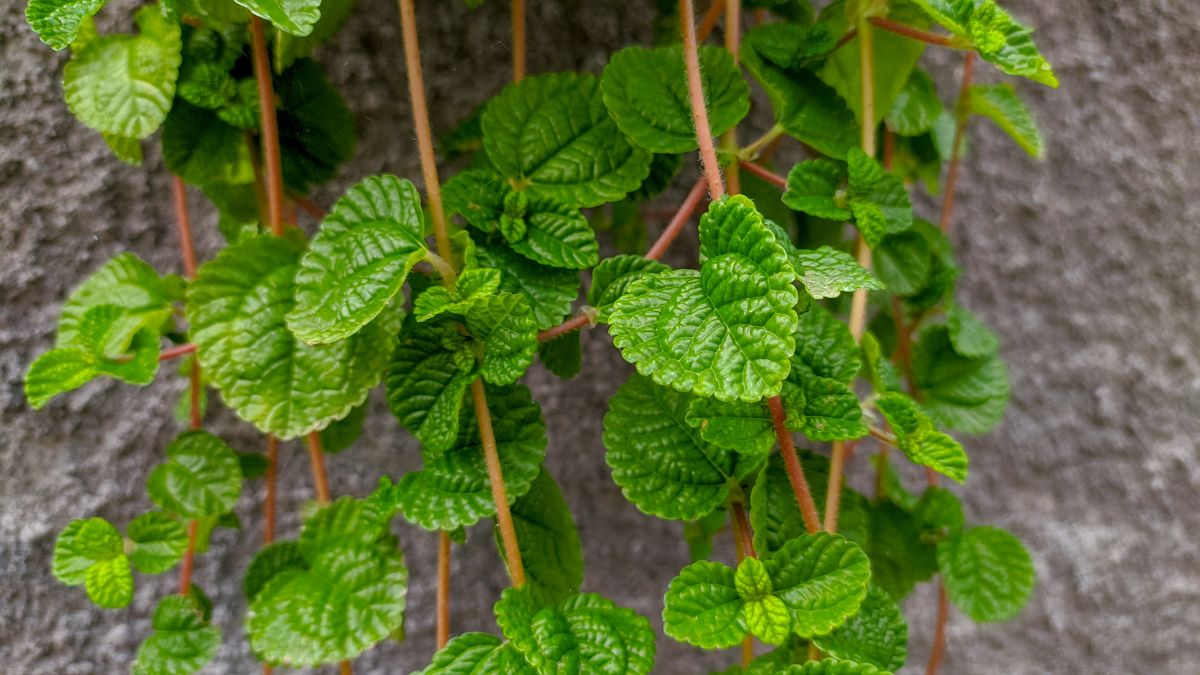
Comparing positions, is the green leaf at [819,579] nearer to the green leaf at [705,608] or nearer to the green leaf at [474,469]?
the green leaf at [705,608]

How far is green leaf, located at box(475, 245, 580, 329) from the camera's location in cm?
48

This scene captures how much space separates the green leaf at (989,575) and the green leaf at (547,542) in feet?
0.91

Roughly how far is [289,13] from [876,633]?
1.40ft

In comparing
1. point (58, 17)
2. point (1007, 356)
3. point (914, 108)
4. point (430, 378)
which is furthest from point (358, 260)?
point (1007, 356)

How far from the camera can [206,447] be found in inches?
22.5

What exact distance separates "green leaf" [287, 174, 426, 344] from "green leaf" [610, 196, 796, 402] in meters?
0.12

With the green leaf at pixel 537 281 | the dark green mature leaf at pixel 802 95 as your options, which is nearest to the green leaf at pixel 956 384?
the dark green mature leaf at pixel 802 95

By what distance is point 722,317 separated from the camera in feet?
1.23

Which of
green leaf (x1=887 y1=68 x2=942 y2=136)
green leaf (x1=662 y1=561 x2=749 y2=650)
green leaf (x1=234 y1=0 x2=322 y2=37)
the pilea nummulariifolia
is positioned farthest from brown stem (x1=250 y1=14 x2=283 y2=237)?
green leaf (x1=887 y1=68 x2=942 y2=136)

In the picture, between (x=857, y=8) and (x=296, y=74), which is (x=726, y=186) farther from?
(x=296, y=74)

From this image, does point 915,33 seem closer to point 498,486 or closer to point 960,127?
point 960,127

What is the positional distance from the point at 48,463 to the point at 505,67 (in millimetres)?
484

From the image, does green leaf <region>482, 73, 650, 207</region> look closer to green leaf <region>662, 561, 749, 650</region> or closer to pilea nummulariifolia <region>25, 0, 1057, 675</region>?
pilea nummulariifolia <region>25, 0, 1057, 675</region>

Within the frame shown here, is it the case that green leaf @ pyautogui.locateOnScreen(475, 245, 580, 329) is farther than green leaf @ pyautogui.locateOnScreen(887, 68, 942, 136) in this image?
No
